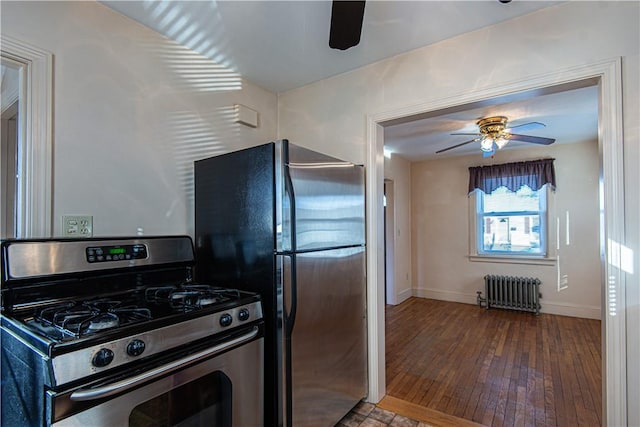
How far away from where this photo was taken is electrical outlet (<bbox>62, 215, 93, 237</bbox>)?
1.51 metres

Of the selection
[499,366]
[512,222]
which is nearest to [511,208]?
[512,222]

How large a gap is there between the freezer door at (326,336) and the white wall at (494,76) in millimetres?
379

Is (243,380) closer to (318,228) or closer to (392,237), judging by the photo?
(318,228)

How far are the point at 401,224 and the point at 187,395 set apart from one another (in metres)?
4.55

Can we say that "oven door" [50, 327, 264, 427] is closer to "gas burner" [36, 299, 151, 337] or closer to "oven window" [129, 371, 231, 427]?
"oven window" [129, 371, 231, 427]

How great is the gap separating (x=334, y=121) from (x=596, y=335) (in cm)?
391

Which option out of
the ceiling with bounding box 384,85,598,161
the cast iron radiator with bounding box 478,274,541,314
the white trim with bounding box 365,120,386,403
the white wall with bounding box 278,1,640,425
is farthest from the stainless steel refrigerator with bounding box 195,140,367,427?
the cast iron radiator with bounding box 478,274,541,314

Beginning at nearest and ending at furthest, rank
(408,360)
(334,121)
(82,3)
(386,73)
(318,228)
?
(82,3), (318,228), (386,73), (334,121), (408,360)

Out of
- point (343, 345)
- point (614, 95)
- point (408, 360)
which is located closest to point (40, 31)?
point (343, 345)

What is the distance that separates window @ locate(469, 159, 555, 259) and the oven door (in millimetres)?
4599

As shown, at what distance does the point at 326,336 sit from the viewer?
71.8 inches

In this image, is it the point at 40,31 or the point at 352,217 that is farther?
the point at 352,217

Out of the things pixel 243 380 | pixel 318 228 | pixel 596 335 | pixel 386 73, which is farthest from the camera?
pixel 596 335

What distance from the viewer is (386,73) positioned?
2230 millimetres
